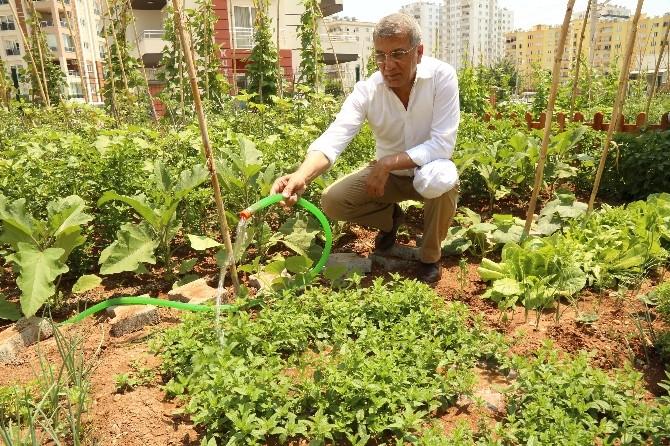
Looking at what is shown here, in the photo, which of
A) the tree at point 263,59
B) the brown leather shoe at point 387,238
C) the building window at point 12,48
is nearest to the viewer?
the brown leather shoe at point 387,238

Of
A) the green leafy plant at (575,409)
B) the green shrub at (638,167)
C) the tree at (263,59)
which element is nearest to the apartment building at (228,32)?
the tree at (263,59)

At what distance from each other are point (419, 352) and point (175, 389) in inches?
37.7

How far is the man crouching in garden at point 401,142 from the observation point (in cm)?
294

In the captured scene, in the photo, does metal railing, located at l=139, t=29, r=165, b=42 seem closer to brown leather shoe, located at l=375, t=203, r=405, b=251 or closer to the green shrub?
the green shrub

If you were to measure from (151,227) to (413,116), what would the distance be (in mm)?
1696

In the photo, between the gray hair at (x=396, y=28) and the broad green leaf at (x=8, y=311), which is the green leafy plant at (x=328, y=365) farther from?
the gray hair at (x=396, y=28)

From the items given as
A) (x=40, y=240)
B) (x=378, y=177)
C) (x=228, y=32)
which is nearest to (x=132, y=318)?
(x=40, y=240)

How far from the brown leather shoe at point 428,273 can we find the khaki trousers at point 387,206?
37 millimetres

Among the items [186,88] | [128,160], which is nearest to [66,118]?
[186,88]

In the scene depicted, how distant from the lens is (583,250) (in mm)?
3162

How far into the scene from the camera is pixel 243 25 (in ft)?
75.4

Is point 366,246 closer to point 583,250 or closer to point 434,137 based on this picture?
point 434,137

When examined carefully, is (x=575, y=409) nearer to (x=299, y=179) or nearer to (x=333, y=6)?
(x=299, y=179)

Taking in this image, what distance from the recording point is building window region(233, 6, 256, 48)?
21469 mm
